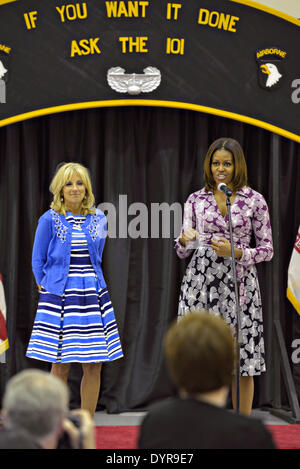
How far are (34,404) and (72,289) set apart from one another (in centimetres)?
241

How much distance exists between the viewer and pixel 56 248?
12.3ft

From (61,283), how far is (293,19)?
207 cm

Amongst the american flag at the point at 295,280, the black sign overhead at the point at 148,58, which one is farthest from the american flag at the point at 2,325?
the american flag at the point at 295,280

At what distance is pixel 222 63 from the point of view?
4.18 meters

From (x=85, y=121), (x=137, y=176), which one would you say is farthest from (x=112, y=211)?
(x=85, y=121)

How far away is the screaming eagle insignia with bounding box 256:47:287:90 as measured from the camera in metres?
4.19

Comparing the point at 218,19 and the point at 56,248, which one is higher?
the point at 218,19

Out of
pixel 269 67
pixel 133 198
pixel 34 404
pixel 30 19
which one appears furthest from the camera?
pixel 133 198

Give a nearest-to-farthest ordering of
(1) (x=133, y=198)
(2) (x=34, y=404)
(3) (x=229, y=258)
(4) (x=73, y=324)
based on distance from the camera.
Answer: (2) (x=34, y=404)
(4) (x=73, y=324)
(3) (x=229, y=258)
(1) (x=133, y=198)

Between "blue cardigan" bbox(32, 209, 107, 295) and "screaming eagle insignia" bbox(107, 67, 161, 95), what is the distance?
0.82 m

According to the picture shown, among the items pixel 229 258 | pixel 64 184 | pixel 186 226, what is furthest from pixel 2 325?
pixel 229 258

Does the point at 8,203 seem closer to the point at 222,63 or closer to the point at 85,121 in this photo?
the point at 85,121

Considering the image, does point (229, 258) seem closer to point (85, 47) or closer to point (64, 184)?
point (64, 184)

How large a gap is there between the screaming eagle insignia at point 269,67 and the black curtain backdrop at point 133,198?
12.3 inches
